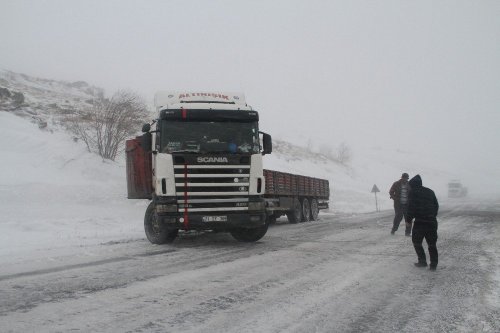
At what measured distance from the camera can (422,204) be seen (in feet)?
26.0

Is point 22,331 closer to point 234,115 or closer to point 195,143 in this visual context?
point 195,143

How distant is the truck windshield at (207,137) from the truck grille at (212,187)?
431 mm

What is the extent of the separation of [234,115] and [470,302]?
664 cm

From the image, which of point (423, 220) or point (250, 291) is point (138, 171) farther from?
point (423, 220)

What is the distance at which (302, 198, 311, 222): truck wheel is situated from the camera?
19.7 meters

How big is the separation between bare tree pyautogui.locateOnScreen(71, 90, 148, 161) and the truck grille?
45.3 ft

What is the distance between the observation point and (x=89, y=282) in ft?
20.2

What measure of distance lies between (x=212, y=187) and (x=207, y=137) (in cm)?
118

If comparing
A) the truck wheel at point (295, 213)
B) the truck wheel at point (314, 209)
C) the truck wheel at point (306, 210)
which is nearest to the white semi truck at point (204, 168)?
the truck wheel at point (295, 213)

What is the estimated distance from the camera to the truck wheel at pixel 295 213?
18.4 m

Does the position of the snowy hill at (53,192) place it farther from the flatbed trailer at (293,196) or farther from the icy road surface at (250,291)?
the flatbed trailer at (293,196)

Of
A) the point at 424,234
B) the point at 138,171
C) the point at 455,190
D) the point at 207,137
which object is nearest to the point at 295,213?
the point at 138,171

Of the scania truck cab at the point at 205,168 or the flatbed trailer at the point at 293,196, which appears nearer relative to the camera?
the scania truck cab at the point at 205,168

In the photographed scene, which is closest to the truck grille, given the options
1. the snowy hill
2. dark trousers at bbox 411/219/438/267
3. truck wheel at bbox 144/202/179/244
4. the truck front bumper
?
the truck front bumper
